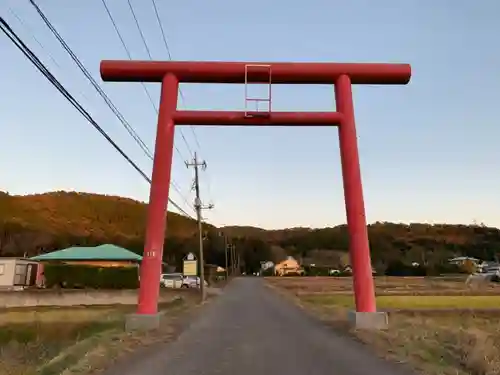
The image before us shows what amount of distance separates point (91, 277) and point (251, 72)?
103 feet

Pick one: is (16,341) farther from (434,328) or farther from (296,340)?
(434,328)

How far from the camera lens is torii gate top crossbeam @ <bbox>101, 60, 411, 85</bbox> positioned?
47.6 ft

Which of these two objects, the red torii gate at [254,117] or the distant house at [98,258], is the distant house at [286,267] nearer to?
the distant house at [98,258]

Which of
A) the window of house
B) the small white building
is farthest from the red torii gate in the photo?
Answer: the window of house

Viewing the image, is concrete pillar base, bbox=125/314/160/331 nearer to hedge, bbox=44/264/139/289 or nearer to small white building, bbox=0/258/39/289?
hedge, bbox=44/264/139/289

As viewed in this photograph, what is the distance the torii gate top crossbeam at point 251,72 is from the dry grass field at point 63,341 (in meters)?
7.48

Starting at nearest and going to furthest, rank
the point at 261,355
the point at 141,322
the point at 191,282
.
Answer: the point at 261,355 < the point at 141,322 < the point at 191,282

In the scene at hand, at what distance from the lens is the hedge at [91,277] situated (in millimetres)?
40906

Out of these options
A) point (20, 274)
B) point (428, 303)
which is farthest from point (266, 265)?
point (428, 303)

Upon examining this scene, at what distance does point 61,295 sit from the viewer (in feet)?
108

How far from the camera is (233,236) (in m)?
165

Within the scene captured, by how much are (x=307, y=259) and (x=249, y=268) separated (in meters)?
21.6

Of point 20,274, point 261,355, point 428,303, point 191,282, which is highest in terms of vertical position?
point 20,274

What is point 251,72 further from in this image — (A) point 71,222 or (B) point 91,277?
(A) point 71,222
